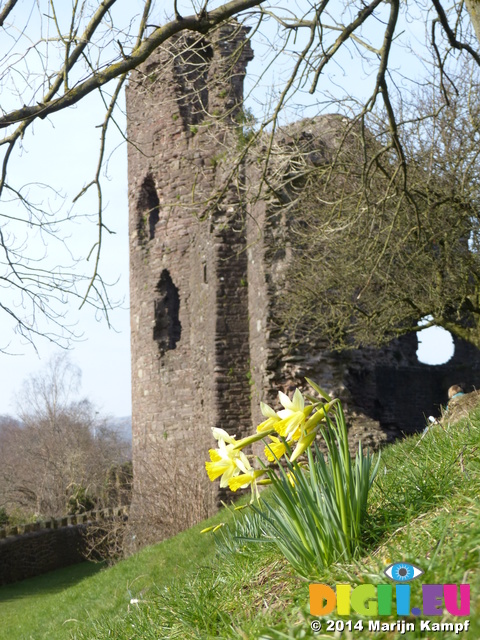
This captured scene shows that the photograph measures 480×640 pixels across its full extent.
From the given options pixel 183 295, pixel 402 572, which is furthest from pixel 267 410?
pixel 183 295

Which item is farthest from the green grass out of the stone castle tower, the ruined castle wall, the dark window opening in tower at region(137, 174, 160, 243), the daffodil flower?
the dark window opening in tower at region(137, 174, 160, 243)

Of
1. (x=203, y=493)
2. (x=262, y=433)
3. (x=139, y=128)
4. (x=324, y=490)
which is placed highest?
(x=139, y=128)

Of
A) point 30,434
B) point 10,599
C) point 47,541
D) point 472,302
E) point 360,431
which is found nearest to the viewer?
point 472,302

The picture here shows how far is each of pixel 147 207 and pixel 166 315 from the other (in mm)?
2833

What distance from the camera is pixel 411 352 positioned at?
63.7 feet

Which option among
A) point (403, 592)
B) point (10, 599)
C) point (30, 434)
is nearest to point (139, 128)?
point (10, 599)

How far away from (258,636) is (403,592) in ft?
1.99

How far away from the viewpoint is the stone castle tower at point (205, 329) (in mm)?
14266

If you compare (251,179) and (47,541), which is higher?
(251,179)

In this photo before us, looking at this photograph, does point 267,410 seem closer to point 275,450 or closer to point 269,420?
point 269,420

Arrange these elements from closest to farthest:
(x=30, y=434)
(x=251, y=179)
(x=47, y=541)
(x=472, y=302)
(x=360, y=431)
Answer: (x=472, y=302) → (x=360, y=431) → (x=251, y=179) → (x=47, y=541) → (x=30, y=434)

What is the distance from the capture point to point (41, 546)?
2309 centimetres

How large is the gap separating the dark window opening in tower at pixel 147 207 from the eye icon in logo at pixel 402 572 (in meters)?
16.2

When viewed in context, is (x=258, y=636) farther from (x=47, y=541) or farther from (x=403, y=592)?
(x=47, y=541)
